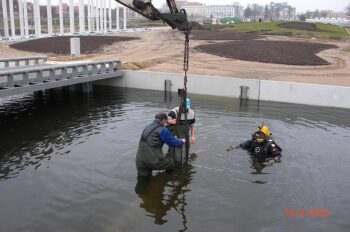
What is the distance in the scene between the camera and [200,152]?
11.3m

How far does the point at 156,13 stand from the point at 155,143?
2.95m

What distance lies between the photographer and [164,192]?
8844 mm

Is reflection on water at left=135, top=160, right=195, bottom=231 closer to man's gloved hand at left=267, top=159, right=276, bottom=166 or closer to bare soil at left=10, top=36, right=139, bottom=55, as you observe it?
man's gloved hand at left=267, top=159, right=276, bottom=166

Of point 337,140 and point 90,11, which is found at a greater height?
point 90,11

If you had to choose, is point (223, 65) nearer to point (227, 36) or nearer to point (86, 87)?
point (86, 87)

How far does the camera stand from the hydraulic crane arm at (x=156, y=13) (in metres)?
8.71

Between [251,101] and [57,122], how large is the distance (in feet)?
31.0

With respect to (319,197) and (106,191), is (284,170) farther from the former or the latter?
(106,191)

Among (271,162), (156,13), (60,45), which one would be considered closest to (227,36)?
(60,45)

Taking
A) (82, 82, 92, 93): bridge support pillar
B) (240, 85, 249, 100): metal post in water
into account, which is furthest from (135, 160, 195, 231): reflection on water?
(82, 82, 92, 93): bridge support pillar

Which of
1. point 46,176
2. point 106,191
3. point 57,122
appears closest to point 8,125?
point 57,122

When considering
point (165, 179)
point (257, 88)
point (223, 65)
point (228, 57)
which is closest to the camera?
point (165, 179)
